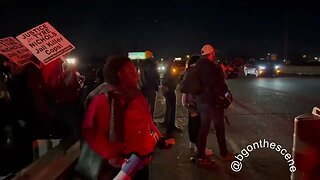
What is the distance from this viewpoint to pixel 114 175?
368 centimetres

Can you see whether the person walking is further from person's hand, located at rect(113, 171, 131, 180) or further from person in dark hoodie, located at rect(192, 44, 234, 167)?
person's hand, located at rect(113, 171, 131, 180)

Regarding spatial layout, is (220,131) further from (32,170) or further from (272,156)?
(32,170)

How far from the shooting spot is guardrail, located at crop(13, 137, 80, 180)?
3.89 meters

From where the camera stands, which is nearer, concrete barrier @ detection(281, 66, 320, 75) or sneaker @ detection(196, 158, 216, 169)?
sneaker @ detection(196, 158, 216, 169)

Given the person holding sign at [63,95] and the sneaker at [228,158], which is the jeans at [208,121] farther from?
the person holding sign at [63,95]

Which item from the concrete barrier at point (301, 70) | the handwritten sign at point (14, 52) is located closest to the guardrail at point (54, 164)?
the handwritten sign at point (14, 52)

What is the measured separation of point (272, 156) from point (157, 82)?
10.2 ft

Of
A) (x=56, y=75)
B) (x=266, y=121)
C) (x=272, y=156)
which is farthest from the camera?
(x=266, y=121)

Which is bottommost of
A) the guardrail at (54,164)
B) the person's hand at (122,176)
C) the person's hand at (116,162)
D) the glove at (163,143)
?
the guardrail at (54,164)

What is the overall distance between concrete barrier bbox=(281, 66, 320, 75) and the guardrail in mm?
40098

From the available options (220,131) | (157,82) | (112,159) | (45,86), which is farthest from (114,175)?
(157,82)

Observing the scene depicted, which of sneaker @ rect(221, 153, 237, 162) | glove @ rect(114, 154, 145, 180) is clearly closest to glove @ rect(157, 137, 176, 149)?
glove @ rect(114, 154, 145, 180)

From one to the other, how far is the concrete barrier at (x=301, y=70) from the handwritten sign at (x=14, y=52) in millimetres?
39276

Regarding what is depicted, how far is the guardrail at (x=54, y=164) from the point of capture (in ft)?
12.8
